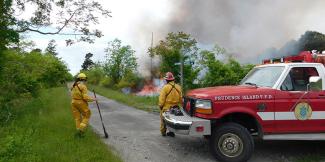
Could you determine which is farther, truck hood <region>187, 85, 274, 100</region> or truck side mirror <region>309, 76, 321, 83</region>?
truck hood <region>187, 85, 274, 100</region>

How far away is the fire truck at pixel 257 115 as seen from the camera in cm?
816

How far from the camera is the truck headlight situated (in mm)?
8219

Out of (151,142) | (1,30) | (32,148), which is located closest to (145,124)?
(151,142)

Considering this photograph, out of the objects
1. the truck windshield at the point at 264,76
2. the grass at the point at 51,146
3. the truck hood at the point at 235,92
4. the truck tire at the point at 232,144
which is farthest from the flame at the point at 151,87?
the truck tire at the point at 232,144

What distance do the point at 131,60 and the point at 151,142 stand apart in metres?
41.7

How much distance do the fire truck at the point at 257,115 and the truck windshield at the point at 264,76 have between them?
16cm

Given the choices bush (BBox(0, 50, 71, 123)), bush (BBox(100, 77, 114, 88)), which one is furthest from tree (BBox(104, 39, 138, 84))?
bush (BBox(0, 50, 71, 123))

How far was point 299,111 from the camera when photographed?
8.30 meters

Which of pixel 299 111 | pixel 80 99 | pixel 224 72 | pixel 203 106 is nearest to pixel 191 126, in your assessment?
pixel 203 106

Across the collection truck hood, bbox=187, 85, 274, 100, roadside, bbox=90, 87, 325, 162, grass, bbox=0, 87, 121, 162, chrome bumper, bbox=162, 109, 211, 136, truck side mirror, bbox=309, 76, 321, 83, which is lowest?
roadside, bbox=90, 87, 325, 162

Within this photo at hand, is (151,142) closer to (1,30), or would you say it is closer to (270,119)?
(270,119)

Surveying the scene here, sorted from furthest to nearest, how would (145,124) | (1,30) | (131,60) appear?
(131,60)
(1,30)
(145,124)

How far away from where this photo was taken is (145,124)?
Answer: 13.8 metres

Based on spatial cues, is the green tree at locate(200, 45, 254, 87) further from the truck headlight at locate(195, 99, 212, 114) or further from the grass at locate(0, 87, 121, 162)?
the truck headlight at locate(195, 99, 212, 114)
